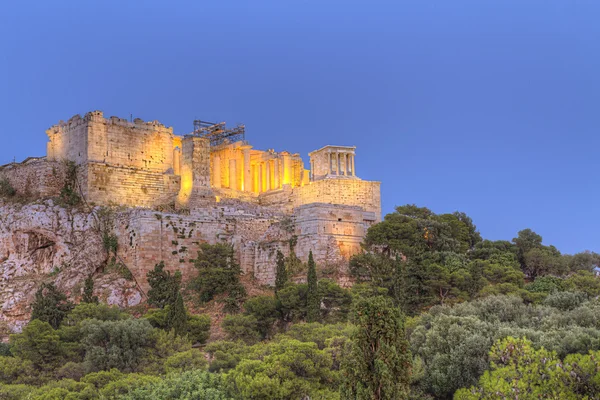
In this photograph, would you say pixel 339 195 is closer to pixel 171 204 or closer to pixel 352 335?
pixel 171 204

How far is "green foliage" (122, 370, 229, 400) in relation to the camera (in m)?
33.9

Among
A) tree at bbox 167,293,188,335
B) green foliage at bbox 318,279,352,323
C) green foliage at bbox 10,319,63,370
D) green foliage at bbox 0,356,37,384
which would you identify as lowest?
green foliage at bbox 0,356,37,384

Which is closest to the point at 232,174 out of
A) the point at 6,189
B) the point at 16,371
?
the point at 6,189

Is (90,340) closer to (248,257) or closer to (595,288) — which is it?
(248,257)

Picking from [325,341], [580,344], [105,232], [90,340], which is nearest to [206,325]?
[90,340]

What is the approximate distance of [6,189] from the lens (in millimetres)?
63750

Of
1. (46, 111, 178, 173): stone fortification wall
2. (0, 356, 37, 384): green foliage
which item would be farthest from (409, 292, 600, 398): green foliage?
(46, 111, 178, 173): stone fortification wall

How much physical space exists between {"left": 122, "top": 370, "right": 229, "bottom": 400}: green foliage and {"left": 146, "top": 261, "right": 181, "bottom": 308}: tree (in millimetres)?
13088

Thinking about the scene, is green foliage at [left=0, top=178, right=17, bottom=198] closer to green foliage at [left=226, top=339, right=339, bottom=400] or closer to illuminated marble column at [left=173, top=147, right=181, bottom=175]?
illuminated marble column at [left=173, top=147, right=181, bottom=175]

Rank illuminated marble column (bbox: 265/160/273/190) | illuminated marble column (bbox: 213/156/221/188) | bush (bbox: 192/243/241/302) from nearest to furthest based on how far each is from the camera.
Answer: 1. bush (bbox: 192/243/241/302)
2. illuminated marble column (bbox: 213/156/221/188)
3. illuminated marble column (bbox: 265/160/273/190)

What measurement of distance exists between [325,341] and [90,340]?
12240 millimetres

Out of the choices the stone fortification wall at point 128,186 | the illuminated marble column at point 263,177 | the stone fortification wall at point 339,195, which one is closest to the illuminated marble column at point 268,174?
the illuminated marble column at point 263,177

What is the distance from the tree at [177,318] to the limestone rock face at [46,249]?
38.3ft

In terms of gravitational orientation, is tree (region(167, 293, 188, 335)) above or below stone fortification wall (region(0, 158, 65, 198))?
below
